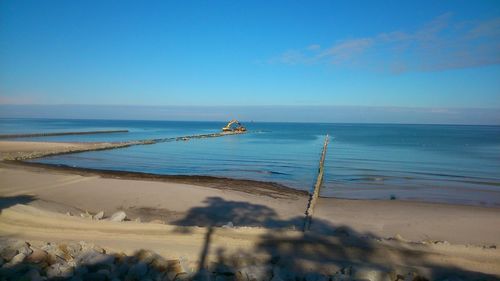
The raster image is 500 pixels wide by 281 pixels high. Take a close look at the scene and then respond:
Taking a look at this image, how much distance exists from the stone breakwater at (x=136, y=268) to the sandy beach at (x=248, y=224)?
0.68ft

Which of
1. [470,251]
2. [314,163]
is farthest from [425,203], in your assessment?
[314,163]

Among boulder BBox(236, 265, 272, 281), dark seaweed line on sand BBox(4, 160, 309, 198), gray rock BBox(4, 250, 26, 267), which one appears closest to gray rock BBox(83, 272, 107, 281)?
gray rock BBox(4, 250, 26, 267)

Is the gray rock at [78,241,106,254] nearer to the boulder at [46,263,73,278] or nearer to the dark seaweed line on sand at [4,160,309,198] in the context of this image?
the boulder at [46,263,73,278]

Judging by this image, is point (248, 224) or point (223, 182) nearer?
point (248, 224)

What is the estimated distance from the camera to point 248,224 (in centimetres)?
950

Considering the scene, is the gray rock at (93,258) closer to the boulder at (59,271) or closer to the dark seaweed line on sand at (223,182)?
the boulder at (59,271)

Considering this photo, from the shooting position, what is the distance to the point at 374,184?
16875 mm

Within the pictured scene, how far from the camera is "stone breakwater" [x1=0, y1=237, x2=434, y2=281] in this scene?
190 inches

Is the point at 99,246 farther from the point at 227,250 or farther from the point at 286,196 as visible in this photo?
the point at 286,196

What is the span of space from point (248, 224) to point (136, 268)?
189 inches

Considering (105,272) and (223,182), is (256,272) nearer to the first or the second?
(105,272)

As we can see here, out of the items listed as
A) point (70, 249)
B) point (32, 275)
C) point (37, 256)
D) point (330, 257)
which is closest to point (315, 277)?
point (330, 257)

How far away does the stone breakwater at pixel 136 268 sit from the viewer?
15.8ft

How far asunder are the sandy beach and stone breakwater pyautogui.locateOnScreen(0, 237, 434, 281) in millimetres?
207
